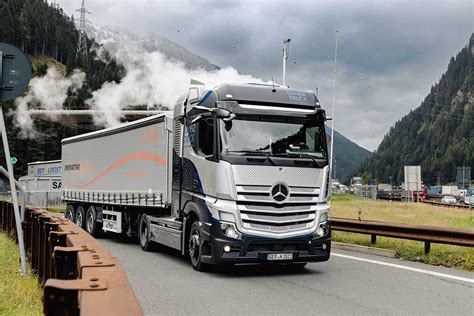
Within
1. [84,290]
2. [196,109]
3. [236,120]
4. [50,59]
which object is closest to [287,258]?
[236,120]

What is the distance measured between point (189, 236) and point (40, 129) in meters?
86.5

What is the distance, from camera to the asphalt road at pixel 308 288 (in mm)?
7277

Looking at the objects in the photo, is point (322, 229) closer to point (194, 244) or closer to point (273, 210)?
point (273, 210)

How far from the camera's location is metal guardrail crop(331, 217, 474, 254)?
1126 centimetres

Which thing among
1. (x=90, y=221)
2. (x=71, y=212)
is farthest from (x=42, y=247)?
(x=71, y=212)

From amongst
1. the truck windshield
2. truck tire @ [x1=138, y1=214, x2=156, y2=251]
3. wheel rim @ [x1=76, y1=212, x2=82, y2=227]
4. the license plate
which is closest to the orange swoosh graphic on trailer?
wheel rim @ [x1=76, y1=212, x2=82, y2=227]

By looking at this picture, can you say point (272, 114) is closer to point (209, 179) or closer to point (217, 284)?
point (209, 179)

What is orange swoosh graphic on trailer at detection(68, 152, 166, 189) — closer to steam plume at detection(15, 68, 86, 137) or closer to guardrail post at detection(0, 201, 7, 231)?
guardrail post at detection(0, 201, 7, 231)

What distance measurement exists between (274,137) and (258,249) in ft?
6.43

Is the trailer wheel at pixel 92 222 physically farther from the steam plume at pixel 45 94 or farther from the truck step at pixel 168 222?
the steam plume at pixel 45 94

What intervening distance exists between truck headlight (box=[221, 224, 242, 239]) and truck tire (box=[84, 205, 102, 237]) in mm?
9353

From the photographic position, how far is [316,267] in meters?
11.2

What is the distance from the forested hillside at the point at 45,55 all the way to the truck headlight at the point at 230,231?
8476 centimetres

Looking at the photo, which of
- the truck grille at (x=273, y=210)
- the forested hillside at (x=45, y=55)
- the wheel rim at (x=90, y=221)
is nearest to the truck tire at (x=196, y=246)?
the truck grille at (x=273, y=210)
